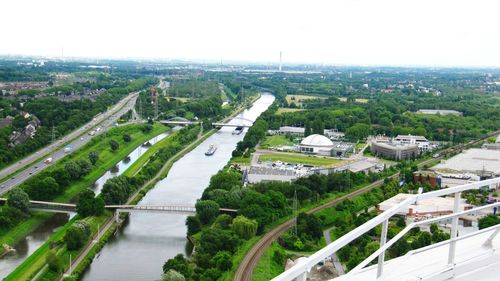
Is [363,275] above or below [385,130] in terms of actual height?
above

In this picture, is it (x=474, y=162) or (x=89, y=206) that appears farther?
(x=474, y=162)

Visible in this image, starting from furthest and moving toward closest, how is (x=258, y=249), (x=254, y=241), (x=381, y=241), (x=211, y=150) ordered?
1. (x=211, y=150)
2. (x=254, y=241)
3. (x=258, y=249)
4. (x=381, y=241)

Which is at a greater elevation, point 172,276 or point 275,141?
point 172,276

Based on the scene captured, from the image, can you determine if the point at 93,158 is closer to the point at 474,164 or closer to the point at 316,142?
the point at 316,142

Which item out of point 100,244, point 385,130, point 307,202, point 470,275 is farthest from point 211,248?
point 385,130

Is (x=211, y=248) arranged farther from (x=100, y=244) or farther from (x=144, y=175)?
(x=144, y=175)

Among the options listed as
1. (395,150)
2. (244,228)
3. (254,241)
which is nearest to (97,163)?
(244,228)

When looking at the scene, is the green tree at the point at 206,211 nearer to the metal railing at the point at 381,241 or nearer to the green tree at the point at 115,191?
the green tree at the point at 115,191

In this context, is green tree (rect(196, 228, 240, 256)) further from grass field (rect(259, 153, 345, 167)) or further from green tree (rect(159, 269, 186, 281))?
grass field (rect(259, 153, 345, 167))
